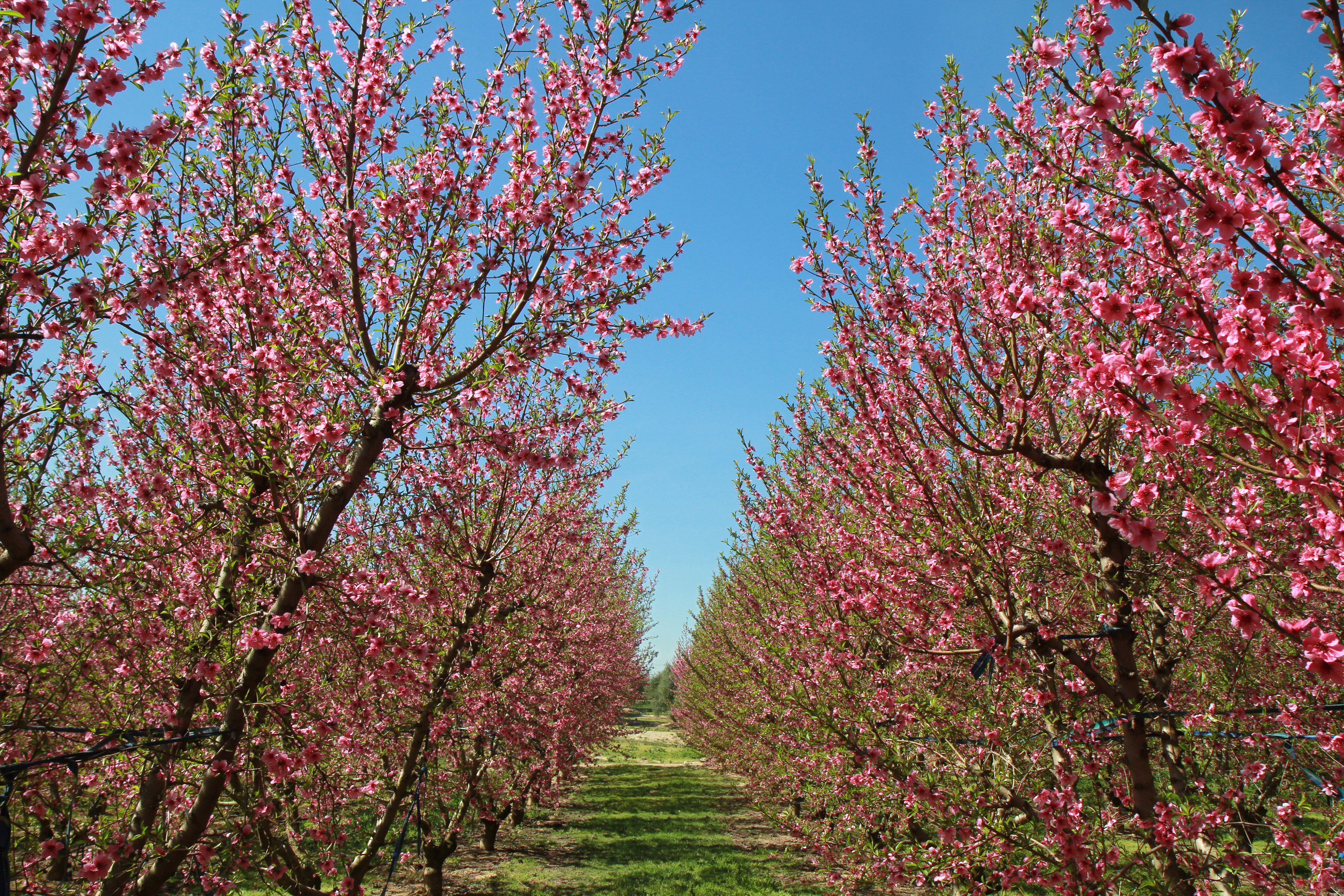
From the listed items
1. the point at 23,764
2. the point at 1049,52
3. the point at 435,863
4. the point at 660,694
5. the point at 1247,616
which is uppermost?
the point at 1049,52

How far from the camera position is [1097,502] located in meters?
2.58

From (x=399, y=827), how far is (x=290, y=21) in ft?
36.0

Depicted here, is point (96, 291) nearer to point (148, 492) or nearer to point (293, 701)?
point (148, 492)

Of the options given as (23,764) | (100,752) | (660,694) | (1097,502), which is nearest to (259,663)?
(100,752)

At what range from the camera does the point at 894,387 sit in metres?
4.98

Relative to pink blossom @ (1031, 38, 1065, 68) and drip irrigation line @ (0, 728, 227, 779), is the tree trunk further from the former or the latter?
pink blossom @ (1031, 38, 1065, 68)

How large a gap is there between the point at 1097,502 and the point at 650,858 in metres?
13.1

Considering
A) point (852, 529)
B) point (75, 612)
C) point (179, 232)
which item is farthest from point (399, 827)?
point (179, 232)

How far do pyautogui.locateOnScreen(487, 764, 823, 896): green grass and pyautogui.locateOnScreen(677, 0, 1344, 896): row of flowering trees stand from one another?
515cm

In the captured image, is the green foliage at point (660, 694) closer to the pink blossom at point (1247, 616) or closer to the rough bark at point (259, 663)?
the rough bark at point (259, 663)

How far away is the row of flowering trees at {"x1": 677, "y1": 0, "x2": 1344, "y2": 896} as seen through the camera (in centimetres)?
238

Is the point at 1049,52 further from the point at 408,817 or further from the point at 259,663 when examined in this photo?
the point at 408,817

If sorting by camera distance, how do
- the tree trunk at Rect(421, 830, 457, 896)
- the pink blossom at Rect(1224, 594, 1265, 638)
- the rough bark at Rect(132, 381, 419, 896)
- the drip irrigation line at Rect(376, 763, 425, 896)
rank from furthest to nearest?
1. the tree trunk at Rect(421, 830, 457, 896)
2. the drip irrigation line at Rect(376, 763, 425, 896)
3. the rough bark at Rect(132, 381, 419, 896)
4. the pink blossom at Rect(1224, 594, 1265, 638)

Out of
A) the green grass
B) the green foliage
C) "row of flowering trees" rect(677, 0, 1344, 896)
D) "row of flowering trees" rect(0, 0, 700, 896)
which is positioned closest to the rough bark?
"row of flowering trees" rect(0, 0, 700, 896)
